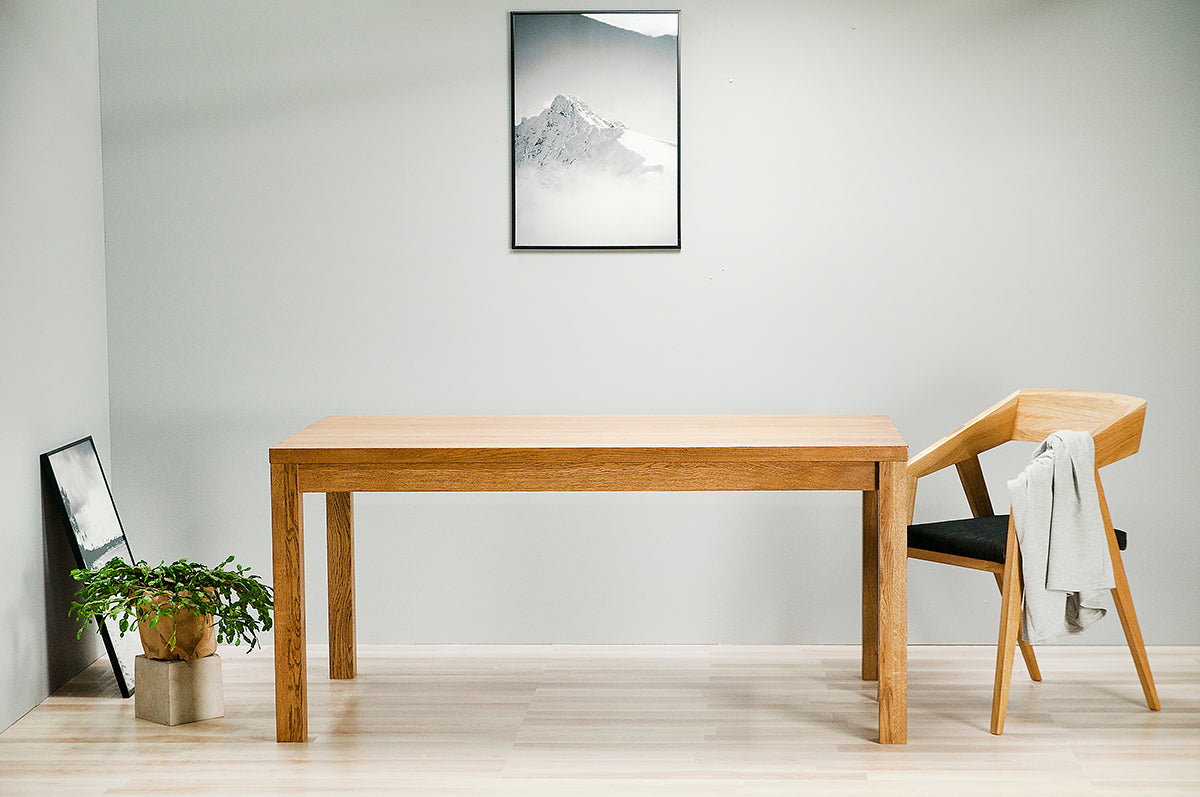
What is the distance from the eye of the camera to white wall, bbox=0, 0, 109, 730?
3.07 meters

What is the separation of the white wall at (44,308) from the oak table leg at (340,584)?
76 cm

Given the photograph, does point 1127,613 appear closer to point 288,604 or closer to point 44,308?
point 288,604

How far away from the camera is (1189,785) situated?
256cm

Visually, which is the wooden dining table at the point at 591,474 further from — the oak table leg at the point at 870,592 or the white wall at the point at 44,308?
the white wall at the point at 44,308

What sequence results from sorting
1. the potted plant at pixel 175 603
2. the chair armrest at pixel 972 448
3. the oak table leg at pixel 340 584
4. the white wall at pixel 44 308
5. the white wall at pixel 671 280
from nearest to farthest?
the potted plant at pixel 175 603 → the white wall at pixel 44 308 → the chair armrest at pixel 972 448 → the oak table leg at pixel 340 584 → the white wall at pixel 671 280

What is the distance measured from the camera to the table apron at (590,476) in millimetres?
2730

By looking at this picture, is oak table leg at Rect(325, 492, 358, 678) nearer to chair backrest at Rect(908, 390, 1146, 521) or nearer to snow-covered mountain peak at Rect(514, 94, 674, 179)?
snow-covered mountain peak at Rect(514, 94, 674, 179)

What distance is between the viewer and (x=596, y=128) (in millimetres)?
3564

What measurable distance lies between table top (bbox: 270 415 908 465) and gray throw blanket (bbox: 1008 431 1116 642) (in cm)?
36

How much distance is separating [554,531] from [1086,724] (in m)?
1.62

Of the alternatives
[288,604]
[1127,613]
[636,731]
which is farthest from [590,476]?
Result: [1127,613]

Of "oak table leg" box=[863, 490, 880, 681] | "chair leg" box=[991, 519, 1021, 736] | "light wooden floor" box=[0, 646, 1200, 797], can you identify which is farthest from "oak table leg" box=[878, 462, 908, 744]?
"oak table leg" box=[863, 490, 880, 681]

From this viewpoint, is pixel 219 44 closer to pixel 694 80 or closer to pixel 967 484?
pixel 694 80

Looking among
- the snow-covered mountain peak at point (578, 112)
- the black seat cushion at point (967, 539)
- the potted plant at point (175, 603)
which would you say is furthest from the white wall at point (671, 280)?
the potted plant at point (175, 603)
